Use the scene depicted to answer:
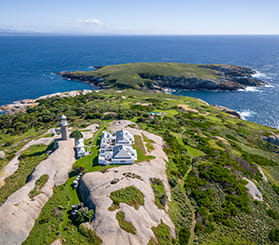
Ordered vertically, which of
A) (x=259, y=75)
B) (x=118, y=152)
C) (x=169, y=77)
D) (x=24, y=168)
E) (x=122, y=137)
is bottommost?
(x=259, y=75)

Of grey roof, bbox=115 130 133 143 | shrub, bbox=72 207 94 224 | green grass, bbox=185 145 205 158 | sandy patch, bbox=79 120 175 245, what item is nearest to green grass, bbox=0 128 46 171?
sandy patch, bbox=79 120 175 245

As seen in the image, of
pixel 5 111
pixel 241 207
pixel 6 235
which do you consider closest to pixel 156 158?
pixel 241 207

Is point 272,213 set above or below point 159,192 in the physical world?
below

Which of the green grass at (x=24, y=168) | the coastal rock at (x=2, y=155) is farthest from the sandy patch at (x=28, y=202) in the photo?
the coastal rock at (x=2, y=155)

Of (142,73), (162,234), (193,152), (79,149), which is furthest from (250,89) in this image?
(162,234)

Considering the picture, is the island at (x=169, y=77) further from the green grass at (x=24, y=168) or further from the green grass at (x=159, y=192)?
the green grass at (x=159, y=192)

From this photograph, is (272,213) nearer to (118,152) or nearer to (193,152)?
(193,152)

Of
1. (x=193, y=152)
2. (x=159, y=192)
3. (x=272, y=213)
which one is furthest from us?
(x=193, y=152)
